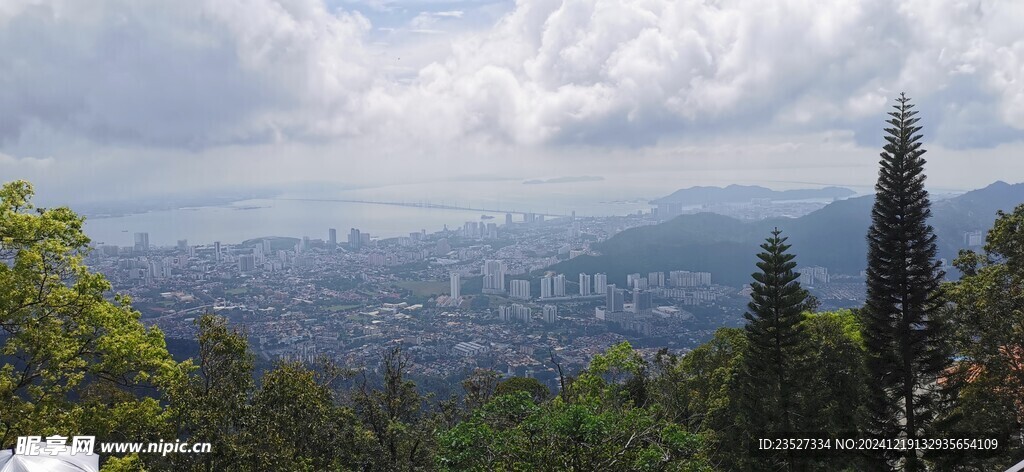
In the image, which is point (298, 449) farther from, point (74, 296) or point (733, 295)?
point (733, 295)

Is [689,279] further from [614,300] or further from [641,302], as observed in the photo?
[614,300]

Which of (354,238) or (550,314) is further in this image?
(354,238)

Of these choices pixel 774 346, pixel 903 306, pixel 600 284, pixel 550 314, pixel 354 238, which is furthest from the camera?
pixel 354 238

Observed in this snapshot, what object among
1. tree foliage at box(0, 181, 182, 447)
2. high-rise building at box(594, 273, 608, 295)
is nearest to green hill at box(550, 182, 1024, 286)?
high-rise building at box(594, 273, 608, 295)

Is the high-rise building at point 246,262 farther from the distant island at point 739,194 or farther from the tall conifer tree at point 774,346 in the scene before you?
the distant island at point 739,194

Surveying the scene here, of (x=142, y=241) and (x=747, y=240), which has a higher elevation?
(x=142, y=241)

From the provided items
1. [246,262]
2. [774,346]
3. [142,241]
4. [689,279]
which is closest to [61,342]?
[774,346]

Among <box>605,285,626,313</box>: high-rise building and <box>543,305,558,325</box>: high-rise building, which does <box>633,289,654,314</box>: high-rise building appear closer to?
<box>605,285,626,313</box>: high-rise building

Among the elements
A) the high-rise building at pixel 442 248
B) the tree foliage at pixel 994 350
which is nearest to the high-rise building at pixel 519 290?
A: the high-rise building at pixel 442 248
